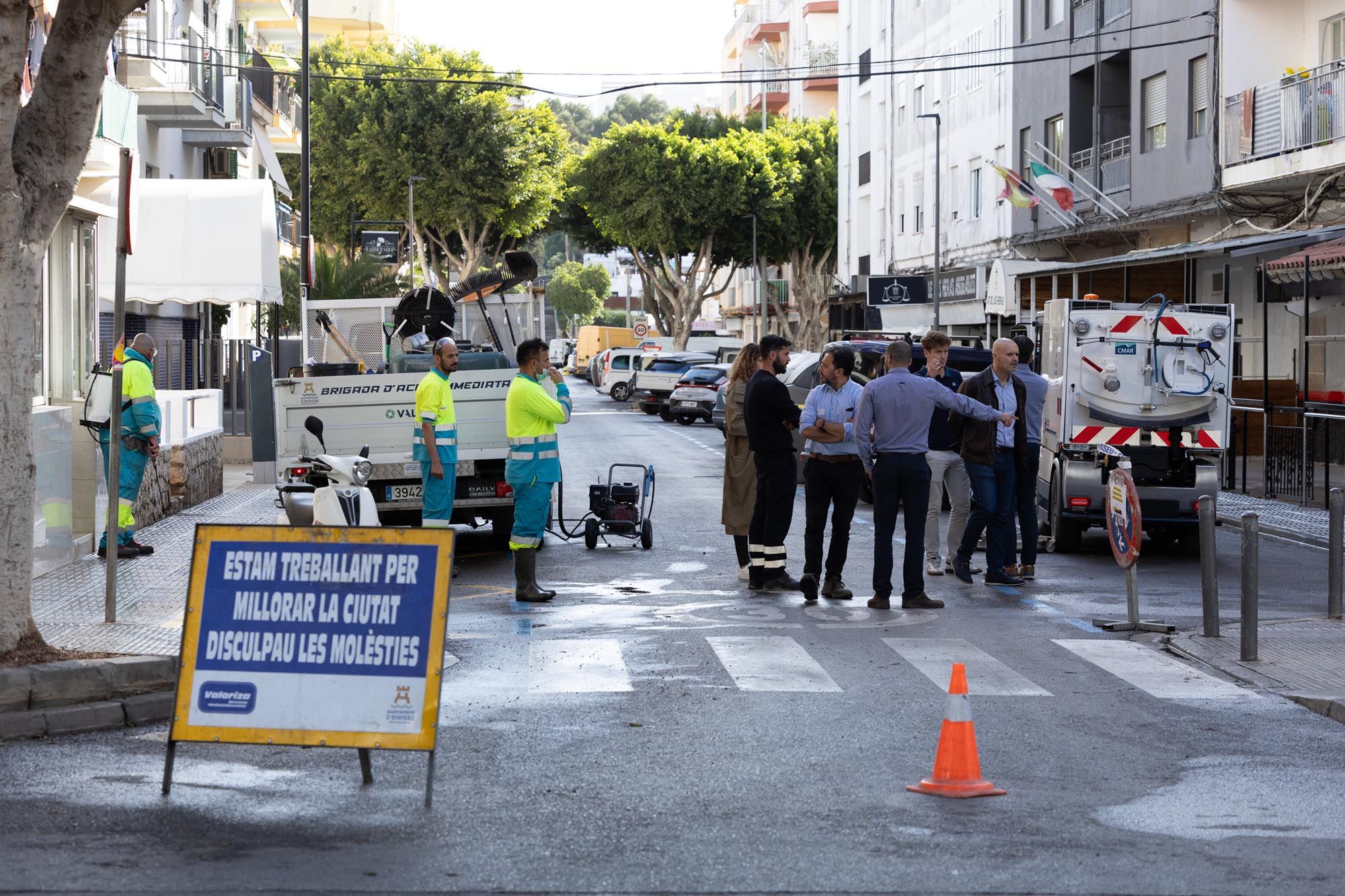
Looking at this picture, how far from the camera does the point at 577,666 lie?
937 centimetres

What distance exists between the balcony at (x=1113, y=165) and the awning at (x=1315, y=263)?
1078 centimetres

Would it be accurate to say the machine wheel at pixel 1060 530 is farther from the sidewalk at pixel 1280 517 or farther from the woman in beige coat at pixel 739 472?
the woman in beige coat at pixel 739 472

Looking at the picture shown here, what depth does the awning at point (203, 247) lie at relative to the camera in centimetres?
2294

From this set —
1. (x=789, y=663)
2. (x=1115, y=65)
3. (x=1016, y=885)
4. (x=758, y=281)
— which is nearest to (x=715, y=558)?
(x=789, y=663)

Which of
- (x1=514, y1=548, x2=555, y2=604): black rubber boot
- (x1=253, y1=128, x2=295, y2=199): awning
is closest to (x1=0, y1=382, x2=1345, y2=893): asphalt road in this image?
(x1=514, y1=548, x2=555, y2=604): black rubber boot

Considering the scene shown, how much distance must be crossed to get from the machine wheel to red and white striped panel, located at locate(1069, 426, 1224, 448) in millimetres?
494

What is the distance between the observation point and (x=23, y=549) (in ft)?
27.5

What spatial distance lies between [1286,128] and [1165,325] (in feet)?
36.0

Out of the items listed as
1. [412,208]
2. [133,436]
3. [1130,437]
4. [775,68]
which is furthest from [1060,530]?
[775,68]

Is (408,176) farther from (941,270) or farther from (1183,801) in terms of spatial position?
(1183,801)

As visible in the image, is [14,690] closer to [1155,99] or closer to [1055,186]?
[1155,99]

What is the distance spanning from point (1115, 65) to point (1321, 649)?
82.4ft

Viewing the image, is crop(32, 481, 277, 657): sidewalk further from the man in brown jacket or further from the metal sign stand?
the metal sign stand

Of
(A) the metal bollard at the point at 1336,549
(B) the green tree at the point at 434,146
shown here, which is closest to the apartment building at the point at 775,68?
(B) the green tree at the point at 434,146
